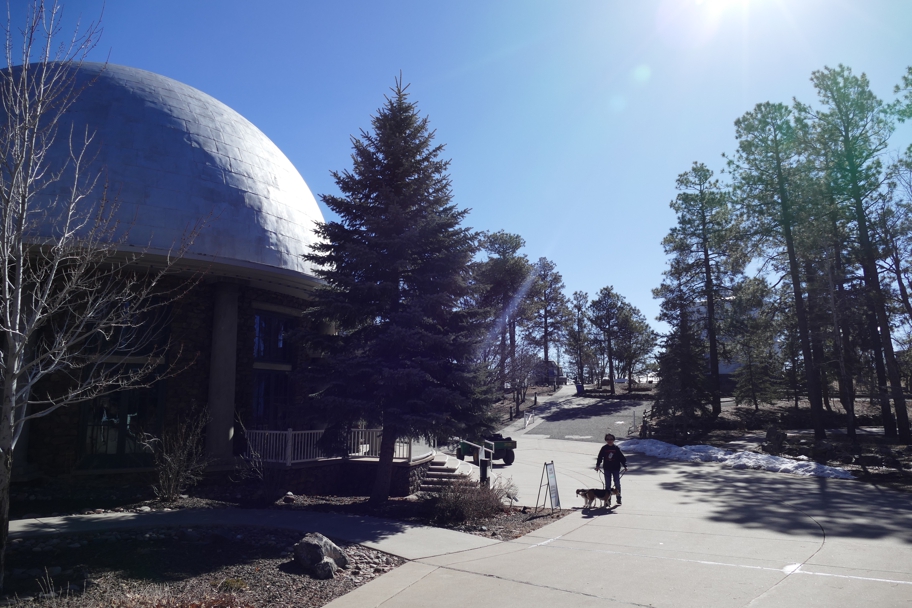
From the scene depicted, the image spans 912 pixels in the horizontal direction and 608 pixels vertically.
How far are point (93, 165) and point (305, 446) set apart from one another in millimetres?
7461

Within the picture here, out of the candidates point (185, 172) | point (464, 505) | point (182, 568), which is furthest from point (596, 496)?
point (185, 172)

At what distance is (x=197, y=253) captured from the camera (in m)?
11.9

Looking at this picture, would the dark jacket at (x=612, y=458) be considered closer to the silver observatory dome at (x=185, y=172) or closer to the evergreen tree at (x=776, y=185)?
the silver observatory dome at (x=185, y=172)

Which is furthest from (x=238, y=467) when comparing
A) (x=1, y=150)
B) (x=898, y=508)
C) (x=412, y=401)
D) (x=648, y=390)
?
(x=648, y=390)

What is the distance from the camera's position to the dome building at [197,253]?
11.4 m

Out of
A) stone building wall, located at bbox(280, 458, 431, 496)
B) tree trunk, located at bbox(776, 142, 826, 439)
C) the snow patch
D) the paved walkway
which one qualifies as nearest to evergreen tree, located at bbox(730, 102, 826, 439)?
tree trunk, located at bbox(776, 142, 826, 439)

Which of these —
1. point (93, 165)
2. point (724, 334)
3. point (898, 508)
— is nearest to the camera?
point (898, 508)

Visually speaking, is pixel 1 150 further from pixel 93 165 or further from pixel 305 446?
pixel 305 446

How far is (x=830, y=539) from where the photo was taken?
7.75 metres

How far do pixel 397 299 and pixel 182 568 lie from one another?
607 centimetres

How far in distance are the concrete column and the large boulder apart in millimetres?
6570

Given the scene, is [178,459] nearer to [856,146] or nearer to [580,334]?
[856,146]

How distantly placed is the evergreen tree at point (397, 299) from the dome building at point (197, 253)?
181cm

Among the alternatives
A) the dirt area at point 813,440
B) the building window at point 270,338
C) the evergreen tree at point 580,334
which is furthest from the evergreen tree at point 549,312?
the building window at point 270,338
